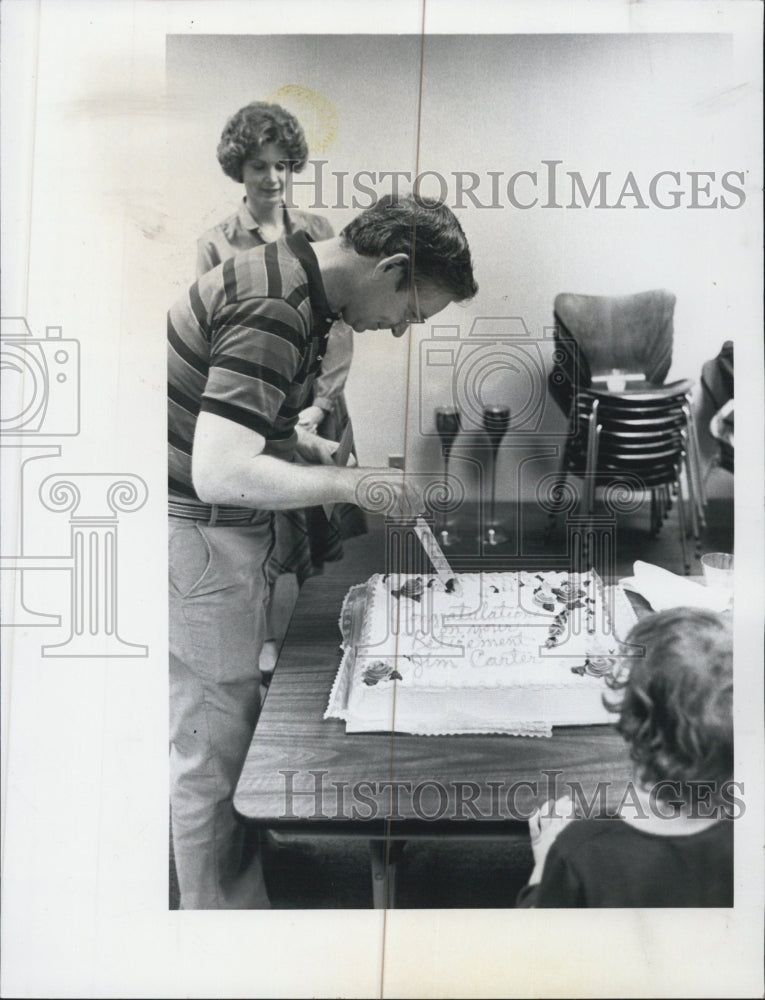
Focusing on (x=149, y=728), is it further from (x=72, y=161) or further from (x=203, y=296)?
(x=72, y=161)

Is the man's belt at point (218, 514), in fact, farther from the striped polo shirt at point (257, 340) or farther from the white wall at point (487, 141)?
the white wall at point (487, 141)

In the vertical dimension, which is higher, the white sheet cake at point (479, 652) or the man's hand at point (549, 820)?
the white sheet cake at point (479, 652)

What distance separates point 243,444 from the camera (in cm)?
152

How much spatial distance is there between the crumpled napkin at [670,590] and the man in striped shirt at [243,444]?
35 centimetres

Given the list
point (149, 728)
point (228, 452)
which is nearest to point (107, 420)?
point (228, 452)

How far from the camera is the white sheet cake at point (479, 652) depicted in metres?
1.54

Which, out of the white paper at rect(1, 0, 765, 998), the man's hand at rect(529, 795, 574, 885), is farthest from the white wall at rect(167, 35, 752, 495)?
the man's hand at rect(529, 795, 574, 885)

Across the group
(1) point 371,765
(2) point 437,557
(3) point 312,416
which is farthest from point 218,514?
(1) point 371,765

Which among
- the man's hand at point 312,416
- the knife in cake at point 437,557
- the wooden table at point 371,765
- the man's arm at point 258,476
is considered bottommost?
the wooden table at point 371,765

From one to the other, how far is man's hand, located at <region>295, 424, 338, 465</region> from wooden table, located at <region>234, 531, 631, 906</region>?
140mm

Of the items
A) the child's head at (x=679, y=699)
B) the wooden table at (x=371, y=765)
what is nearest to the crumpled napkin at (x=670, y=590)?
the child's head at (x=679, y=699)

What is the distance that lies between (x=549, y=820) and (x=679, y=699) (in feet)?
0.87

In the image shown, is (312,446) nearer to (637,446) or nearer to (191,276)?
(191,276)

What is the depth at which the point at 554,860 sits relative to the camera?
5.12 ft
